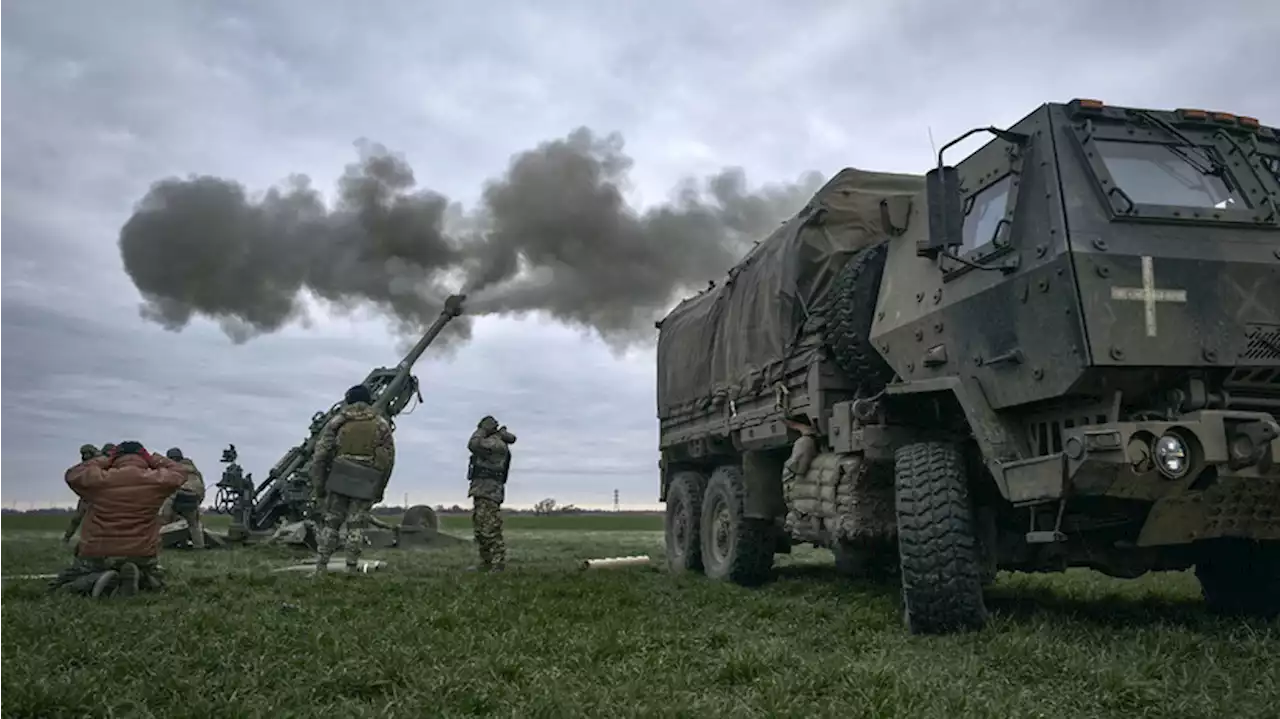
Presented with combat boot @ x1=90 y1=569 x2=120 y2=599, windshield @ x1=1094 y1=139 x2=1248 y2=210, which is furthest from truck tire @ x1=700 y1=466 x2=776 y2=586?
combat boot @ x1=90 y1=569 x2=120 y2=599

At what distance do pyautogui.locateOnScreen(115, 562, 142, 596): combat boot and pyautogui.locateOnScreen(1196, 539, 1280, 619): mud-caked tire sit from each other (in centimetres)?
769

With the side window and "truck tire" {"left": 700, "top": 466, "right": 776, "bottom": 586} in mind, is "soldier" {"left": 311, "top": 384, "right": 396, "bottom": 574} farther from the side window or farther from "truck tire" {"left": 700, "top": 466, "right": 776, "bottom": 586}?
the side window

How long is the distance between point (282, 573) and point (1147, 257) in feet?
28.5

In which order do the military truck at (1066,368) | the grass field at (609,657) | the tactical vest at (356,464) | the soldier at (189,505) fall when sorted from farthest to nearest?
the soldier at (189,505)
the tactical vest at (356,464)
the military truck at (1066,368)
the grass field at (609,657)

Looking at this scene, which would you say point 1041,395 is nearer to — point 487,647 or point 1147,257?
point 1147,257

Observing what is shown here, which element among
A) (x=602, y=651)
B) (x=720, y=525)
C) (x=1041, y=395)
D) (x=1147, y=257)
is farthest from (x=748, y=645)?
(x=720, y=525)

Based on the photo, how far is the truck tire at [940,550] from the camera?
565cm

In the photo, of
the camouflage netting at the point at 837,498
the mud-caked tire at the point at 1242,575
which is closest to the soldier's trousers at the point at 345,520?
the camouflage netting at the point at 837,498

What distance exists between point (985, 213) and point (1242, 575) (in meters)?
3.05

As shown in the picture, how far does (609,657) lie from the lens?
5.04 metres

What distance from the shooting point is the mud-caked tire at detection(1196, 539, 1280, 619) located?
6270 millimetres

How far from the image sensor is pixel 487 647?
512 cm

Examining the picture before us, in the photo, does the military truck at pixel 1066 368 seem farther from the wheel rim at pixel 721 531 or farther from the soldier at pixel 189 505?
the soldier at pixel 189 505

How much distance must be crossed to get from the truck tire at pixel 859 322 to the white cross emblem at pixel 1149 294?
2101 millimetres
